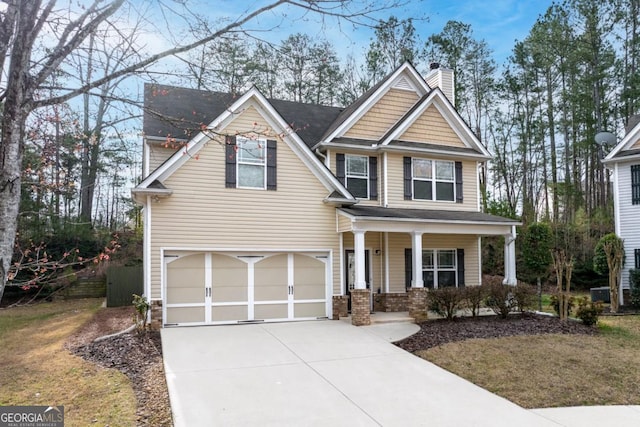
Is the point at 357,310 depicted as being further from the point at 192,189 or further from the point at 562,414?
the point at 562,414

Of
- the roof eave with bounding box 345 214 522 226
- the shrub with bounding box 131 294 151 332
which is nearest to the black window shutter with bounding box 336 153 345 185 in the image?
the roof eave with bounding box 345 214 522 226

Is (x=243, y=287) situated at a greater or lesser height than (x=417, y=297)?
greater

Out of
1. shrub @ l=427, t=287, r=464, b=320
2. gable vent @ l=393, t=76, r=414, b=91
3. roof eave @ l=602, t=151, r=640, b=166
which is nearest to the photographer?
shrub @ l=427, t=287, r=464, b=320

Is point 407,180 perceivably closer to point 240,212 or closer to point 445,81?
point 445,81

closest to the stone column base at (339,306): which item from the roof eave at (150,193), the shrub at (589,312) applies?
the roof eave at (150,193)

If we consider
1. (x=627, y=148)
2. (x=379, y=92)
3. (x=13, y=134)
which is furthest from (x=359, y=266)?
(x=627, y=148)

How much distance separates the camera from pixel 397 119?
16.3 metres

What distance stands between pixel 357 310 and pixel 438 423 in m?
6.48

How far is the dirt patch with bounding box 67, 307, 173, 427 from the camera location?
6164 millimetres

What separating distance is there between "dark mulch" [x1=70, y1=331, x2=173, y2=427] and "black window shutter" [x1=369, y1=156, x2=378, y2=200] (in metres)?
8.06

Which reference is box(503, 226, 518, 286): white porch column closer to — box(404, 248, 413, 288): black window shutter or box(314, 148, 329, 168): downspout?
box(404, 248, 413, 288): black window shutter

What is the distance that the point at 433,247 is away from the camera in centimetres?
1560

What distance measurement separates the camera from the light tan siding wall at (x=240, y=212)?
12008 millimetres

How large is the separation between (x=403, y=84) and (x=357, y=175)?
4.01m
